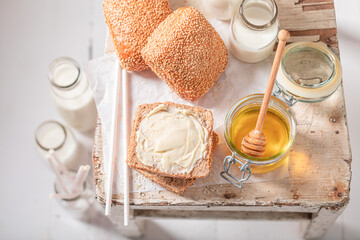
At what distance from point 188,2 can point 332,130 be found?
479mm

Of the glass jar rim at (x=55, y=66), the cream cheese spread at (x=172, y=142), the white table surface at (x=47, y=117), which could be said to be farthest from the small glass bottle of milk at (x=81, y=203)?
the cream cheese spread at (x=172, y=142)

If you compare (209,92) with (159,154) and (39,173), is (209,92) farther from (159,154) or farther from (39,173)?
(39,173)

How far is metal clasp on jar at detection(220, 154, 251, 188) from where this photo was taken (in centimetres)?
91

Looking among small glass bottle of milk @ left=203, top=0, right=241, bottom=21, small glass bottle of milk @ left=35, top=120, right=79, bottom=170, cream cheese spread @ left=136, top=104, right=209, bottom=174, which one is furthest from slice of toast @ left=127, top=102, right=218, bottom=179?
small glass bottle of milk @ left=35, top=120, right=79, bottom=170

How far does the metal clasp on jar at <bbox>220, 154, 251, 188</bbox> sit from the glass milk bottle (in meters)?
0.56

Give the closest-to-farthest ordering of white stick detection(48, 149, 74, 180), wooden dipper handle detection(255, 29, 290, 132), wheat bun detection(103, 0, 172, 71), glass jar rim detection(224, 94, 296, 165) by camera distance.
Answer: wooden dipper handle detection(255, 29, 290, 132) → glass jar rim detection(224, 94, 296, 165) → wheat bun detection(103, 0, 172, 71) → white stick detection(48, 149, 74, 180)

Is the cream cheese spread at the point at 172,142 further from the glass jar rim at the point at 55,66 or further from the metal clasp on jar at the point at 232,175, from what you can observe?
the glass jar rim at the point at 55,66

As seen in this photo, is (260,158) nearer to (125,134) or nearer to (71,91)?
(125,134)

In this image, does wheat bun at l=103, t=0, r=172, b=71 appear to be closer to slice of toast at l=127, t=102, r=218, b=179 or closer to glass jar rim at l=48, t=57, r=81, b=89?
slice of toast at l=127, t=102, r=218, b=179

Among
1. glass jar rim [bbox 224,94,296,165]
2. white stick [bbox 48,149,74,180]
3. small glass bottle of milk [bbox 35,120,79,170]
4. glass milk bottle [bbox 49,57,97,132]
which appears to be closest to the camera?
glass jar rim [bbox 224,94,296,165]

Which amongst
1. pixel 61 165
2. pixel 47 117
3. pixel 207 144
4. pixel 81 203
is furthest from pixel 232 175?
pixel 47 117

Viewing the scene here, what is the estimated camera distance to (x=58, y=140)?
1466 millimetres

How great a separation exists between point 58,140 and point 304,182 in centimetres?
85

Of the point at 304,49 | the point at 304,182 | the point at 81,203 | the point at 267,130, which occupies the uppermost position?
the point at 304,49
